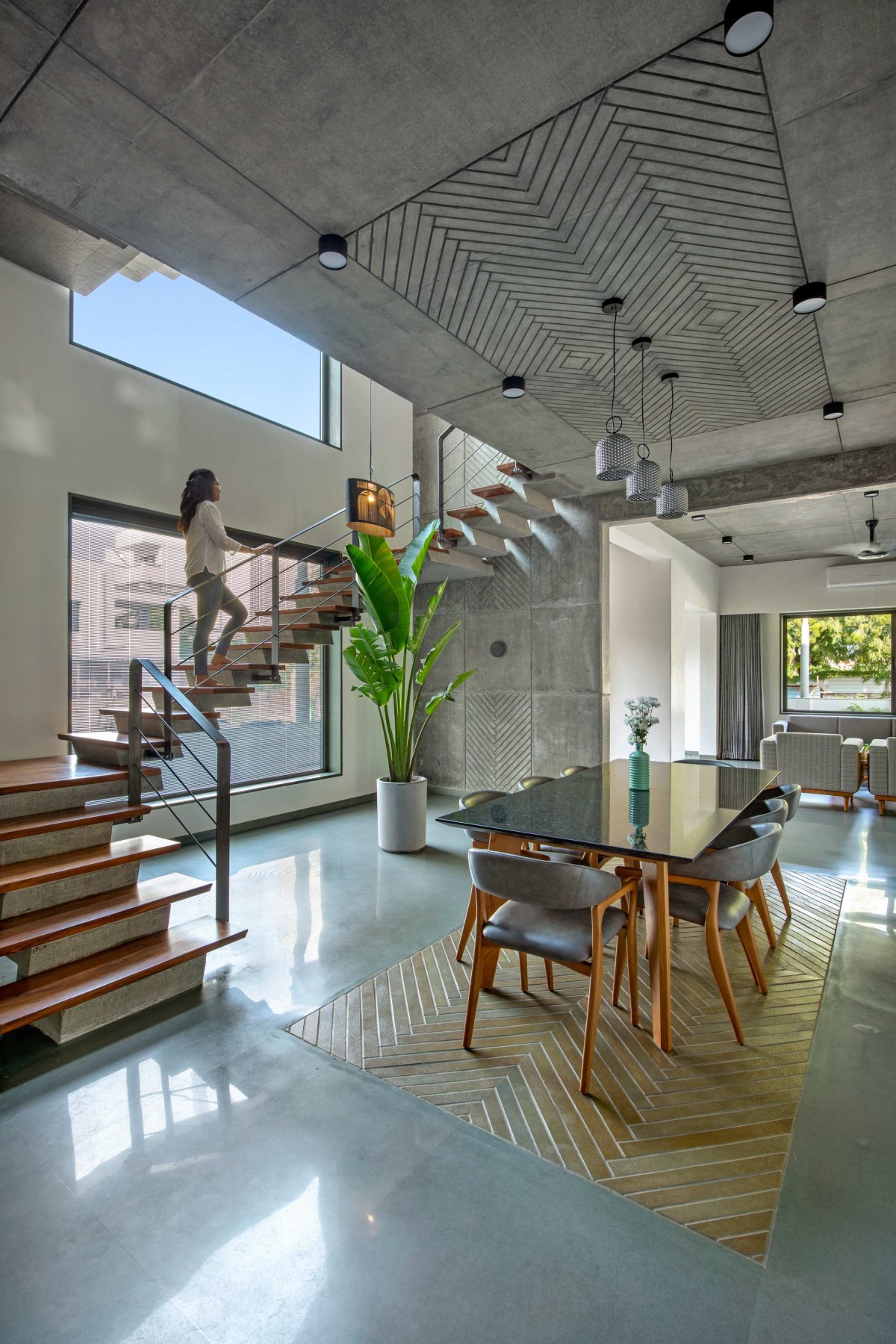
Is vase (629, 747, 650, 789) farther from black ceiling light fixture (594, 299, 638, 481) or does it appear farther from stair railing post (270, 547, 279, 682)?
stair railing post (270, 547, 279, 682)

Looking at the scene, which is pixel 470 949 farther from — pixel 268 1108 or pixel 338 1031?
pixel 268 1108

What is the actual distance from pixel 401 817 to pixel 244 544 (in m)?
2.91

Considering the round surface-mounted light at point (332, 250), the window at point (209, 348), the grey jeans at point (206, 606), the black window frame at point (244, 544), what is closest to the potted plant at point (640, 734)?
the round surface-mounted light at point (332, 250)

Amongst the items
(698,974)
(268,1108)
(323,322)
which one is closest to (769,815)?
(698,974)

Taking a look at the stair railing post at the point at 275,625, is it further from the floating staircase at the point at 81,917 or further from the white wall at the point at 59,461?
the floating staircase at the point at 81,917

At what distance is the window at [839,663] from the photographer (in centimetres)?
1074

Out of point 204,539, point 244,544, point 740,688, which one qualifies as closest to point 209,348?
point 244,544

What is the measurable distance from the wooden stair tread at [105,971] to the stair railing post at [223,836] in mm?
93

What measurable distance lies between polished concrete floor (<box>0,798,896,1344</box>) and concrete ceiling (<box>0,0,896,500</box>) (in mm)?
3308

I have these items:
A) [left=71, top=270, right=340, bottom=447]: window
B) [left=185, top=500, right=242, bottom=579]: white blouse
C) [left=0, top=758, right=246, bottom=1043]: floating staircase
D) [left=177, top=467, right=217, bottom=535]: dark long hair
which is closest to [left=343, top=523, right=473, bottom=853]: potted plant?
[left=185, top=500, right=242, bottom=579]: white blouse

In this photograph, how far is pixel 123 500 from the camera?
500 cm

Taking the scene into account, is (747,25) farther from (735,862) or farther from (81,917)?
(81,917)

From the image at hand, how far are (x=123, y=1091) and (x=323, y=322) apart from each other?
3.61m

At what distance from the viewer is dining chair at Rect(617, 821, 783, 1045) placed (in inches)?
104
